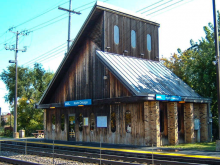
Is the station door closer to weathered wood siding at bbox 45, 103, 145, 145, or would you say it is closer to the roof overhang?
weathered wood siding at bbox 45, 103, 145, 145

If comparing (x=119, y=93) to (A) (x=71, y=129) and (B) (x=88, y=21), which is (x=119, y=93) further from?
(A) (x=71, y=129)

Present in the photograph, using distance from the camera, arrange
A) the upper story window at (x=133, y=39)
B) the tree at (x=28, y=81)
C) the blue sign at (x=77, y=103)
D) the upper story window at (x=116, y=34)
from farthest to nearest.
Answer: the tree at (x=28, y=81) → the upper story window at (x=133, y=39) → the upper story window at (x=116, y=34) → the blue sign at (x=77, y=103)

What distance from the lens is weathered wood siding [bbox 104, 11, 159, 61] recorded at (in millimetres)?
22802

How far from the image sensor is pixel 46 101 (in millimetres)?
26922

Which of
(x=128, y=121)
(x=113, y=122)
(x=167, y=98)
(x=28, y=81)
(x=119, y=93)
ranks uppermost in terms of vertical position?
(x=28, y=81)

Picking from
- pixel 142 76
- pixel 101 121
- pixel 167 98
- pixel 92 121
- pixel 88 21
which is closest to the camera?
pixel 167 98

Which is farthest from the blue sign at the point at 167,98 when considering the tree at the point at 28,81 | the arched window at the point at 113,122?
the tree at the point at 28,81

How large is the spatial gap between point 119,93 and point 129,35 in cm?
657

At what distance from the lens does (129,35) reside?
24281mm

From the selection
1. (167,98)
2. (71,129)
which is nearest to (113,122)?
(167,98)

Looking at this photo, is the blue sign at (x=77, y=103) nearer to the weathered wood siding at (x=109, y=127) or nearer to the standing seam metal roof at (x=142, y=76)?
the weathered wood siding at (x=109, y=127)

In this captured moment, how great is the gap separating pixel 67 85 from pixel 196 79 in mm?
11208

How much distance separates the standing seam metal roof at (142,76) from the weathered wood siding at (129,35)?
2.54 ft

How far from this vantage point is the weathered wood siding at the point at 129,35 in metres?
22.8
